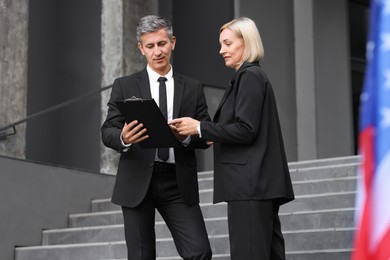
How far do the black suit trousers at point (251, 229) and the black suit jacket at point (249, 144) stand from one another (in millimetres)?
43

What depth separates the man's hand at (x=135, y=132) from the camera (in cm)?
404

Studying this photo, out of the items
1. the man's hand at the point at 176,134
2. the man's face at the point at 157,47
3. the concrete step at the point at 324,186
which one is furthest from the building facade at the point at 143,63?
the man's hand at the point at 176,134

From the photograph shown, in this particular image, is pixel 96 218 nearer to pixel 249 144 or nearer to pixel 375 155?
pixel 249 144

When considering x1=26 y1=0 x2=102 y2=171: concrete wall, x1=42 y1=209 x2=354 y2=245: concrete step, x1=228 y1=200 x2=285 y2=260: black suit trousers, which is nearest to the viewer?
x1=228 y1=200 x2=285 y2=260: black suit trousers

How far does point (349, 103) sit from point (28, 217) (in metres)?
5.95

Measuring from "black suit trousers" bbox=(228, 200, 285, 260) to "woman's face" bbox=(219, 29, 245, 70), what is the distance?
0.70 meters

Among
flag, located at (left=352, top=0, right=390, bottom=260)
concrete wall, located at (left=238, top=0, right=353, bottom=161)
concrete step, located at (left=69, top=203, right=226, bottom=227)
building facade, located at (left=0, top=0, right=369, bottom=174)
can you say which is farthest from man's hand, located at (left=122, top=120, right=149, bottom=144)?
concrete wall, located at (left=238, top=0, right=353, bottom=161)

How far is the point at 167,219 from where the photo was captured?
430 centimetres

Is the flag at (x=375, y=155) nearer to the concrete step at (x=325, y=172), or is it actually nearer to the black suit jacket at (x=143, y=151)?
the black suit jacket at (x=143, y=151)

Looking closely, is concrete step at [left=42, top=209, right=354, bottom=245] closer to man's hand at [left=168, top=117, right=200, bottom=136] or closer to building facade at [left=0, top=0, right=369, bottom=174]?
building facade at [left=0, top=0, right=369, bottom=174]

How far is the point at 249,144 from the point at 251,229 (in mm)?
408

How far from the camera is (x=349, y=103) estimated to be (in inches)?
478

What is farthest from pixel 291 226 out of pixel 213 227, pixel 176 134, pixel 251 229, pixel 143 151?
pixel 251 229

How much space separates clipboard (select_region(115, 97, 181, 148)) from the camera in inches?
154
